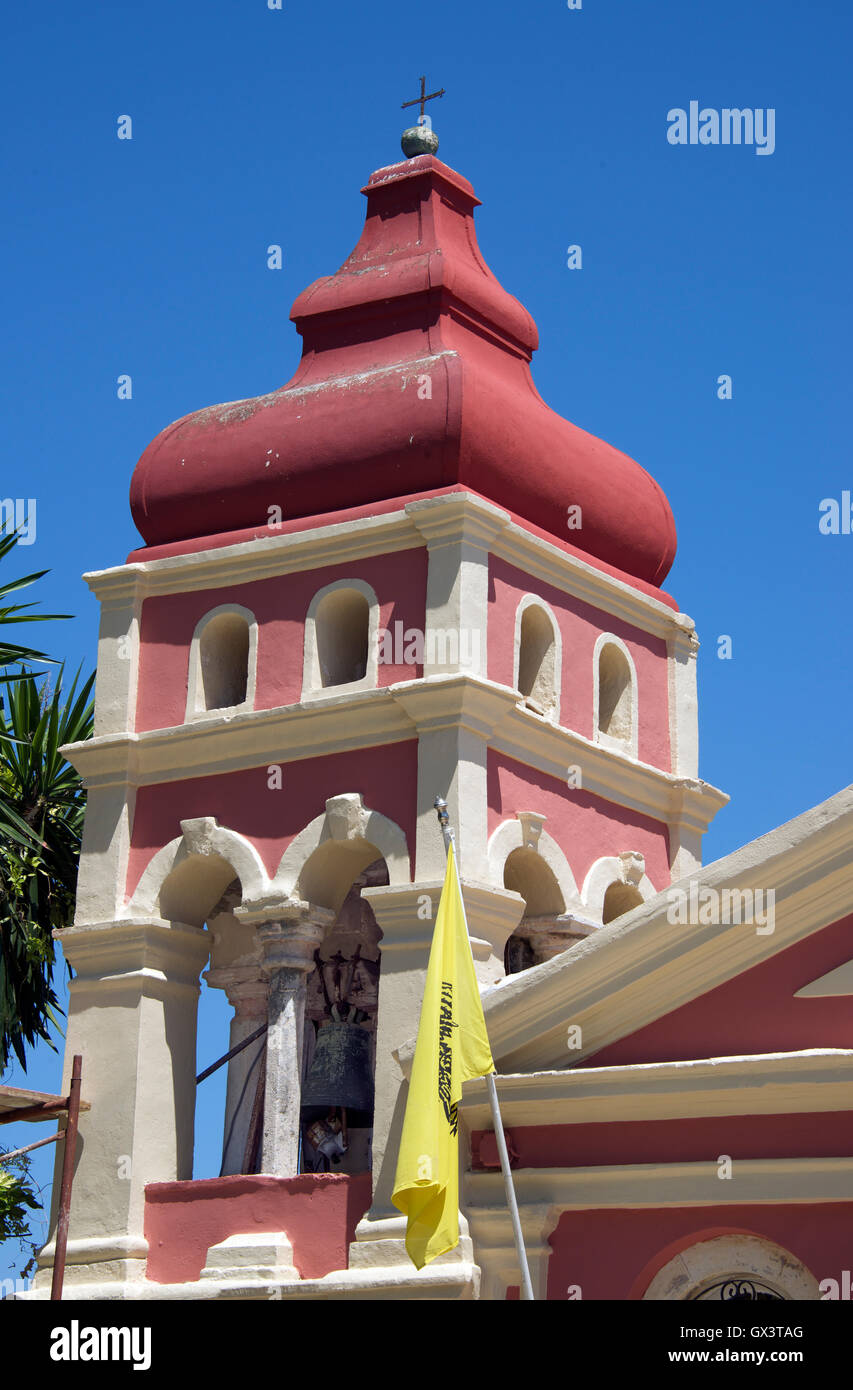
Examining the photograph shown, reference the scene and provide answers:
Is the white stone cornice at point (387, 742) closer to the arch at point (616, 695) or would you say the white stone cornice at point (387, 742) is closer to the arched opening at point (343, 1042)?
the arch at point (616, 695)

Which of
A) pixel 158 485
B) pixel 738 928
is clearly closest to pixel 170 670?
pixel 158 485

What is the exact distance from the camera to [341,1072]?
17.6m

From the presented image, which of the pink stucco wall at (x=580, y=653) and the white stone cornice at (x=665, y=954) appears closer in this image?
the white stone cornice at (x=665, y=954)

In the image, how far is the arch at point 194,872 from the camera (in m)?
17.5

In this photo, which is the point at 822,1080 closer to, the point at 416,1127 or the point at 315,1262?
A: the point at 416,1127

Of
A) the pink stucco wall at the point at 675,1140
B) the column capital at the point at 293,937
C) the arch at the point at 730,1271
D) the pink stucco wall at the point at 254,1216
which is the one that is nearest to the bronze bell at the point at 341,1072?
the column capital at the point at 293,937

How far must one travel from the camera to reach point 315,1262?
16156mm

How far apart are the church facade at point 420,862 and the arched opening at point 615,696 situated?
1.9 inches

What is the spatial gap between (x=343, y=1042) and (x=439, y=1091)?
326cm

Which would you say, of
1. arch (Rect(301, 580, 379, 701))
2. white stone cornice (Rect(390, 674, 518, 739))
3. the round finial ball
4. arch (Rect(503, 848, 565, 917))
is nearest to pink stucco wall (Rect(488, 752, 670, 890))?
arch (Rect(503, 848, 565, 917))

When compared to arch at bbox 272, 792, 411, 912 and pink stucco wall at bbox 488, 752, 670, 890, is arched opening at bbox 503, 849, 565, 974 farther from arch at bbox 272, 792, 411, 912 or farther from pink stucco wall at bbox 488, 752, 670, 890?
arch at bbox 272, 792, 411, 912

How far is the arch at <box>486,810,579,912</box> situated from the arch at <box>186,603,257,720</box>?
2.23m
